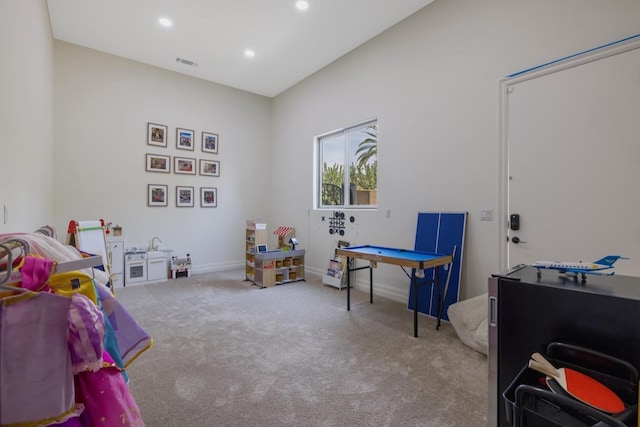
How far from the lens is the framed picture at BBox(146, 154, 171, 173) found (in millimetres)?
5379

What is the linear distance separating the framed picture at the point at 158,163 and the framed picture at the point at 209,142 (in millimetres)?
718

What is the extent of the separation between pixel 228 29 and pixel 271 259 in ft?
11.5

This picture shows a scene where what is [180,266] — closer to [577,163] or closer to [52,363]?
[52,363]

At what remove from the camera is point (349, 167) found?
518 centimetres

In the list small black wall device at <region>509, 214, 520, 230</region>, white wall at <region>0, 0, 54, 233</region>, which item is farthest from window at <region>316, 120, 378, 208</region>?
white wall at <region>0, 0, 54, 233</region>

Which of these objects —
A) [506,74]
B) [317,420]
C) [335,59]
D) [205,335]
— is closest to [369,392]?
[317,420]

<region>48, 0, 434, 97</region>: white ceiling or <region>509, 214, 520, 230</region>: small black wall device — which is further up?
<region>48, 0, 434, 97</region>: white ceiling

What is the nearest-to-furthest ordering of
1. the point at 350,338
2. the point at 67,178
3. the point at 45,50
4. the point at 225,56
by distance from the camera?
1. the point at 350,338
2. the point at 45,50
3. the point at 67,178
4. the point at 225,56

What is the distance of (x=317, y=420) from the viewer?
181 cm

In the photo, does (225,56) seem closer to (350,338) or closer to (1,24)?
(1,24)

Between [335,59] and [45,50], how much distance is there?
3.99 metres

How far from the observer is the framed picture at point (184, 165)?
564 centimetres

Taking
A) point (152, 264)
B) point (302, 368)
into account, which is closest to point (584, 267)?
point (302, 368)

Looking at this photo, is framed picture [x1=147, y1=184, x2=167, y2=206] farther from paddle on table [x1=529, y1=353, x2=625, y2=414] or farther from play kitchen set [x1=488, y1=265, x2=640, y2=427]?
paddle on table [x1=529, y1=353, x2=625, y2=414]
